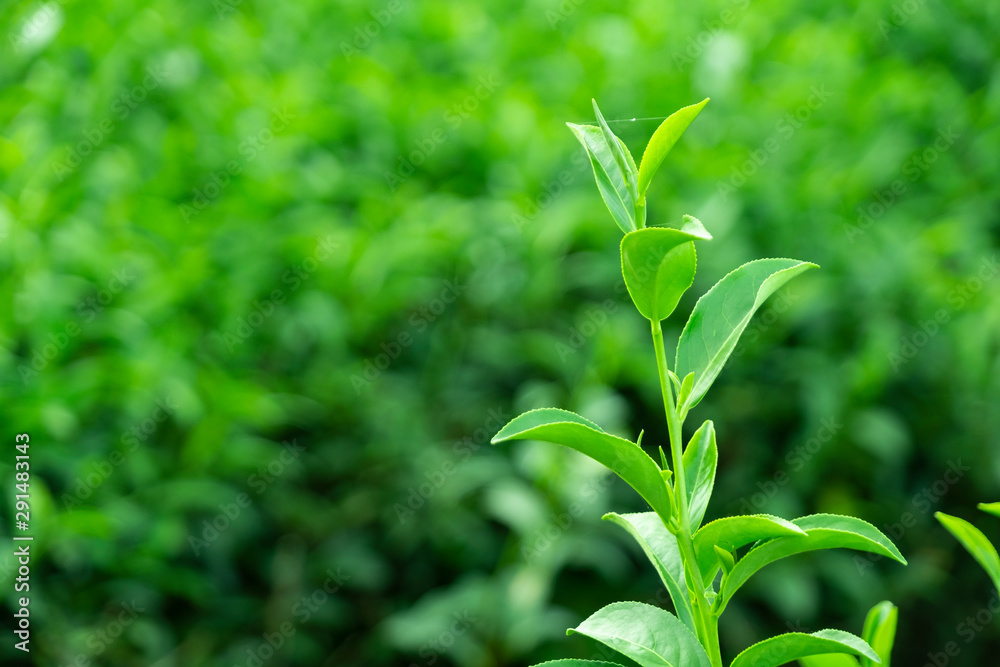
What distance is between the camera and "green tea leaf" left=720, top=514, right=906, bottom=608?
43cm

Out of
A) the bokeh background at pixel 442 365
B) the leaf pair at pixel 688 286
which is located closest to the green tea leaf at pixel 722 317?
the leaf pair at pixel 688 286

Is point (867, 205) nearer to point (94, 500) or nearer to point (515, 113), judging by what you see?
point (515, 113)

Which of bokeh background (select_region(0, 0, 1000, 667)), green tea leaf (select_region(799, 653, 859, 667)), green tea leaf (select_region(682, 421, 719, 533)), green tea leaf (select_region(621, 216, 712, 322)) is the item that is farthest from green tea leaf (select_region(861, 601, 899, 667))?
bokeh background (select_region(0, 0, 1000, 667))

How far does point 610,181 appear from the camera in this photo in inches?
18.4

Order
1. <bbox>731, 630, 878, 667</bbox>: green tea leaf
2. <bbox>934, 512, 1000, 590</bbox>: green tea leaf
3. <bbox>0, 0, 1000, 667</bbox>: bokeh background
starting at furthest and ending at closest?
<bbox>0, 0, 1000, 667</bbox>: bokeh background → <bbox>934, 512, 1000, 590</bbox>: green tea leaf → <bbox>731, 630, 878, 667</bbox>: green tea leaf

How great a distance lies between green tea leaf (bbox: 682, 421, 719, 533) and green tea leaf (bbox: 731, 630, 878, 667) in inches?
2.5

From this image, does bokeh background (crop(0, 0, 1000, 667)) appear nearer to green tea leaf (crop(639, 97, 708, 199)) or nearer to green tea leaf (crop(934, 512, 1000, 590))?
green tea leaf (crop(934, 512, 1000, 590))

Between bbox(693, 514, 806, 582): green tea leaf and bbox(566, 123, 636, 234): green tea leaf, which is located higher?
bbox(566, 123, 636, 234): green tea leaf

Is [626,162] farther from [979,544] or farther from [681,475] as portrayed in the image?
[979,544]

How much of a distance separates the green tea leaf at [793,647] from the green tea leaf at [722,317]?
12 cm

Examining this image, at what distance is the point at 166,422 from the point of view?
1975mm

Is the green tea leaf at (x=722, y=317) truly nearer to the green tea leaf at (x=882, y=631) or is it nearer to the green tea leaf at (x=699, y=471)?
the green tea leaf at (x=699, y=471)

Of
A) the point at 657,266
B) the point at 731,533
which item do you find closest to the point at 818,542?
the point at 731,533

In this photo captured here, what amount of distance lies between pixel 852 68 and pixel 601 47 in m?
0.69
